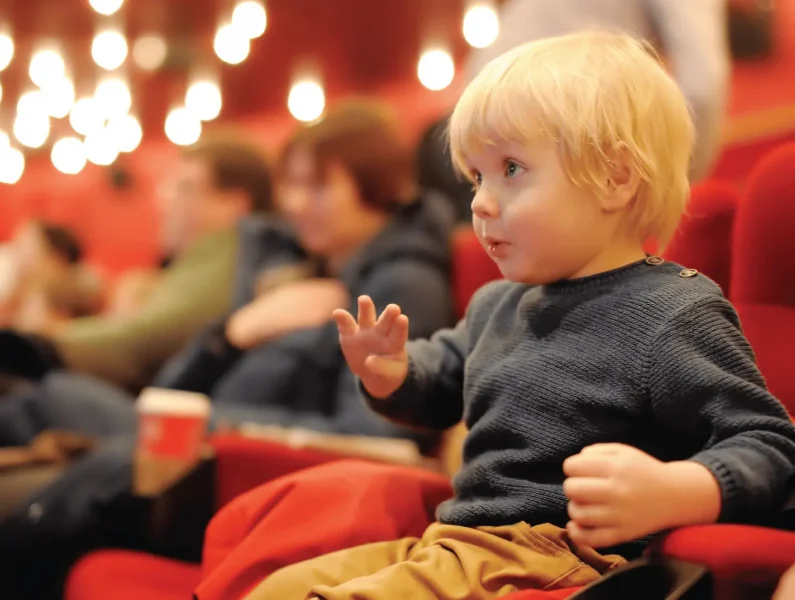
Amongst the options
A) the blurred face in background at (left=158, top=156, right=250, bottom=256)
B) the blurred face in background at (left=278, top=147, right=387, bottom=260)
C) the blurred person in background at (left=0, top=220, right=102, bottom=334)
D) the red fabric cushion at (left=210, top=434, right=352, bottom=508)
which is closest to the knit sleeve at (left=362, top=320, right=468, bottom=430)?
the red fabric cushion at (left=210, top=434, right=352, bottom=508)

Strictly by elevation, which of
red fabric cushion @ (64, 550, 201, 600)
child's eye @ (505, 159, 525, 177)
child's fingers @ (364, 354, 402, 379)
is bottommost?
red fabric cushion @ (64, 550, 201, 600)

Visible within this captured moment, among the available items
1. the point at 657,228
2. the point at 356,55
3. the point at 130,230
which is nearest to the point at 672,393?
the point at 657,228

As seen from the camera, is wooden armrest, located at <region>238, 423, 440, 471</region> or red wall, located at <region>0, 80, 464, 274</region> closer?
wooden armrest, located at <region>238, 423, 440, 471</region>

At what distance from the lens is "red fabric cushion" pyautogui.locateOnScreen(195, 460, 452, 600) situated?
0.94 m

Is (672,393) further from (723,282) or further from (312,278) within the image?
(312,278)

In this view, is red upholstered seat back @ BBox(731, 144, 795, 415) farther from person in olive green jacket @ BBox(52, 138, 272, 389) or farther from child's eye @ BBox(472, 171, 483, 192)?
person in olive green jacket @ BBox(52, 138, 272, 389)

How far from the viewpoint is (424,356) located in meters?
1.09

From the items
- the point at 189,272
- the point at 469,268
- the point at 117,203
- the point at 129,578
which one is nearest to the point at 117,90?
the point at 117,203

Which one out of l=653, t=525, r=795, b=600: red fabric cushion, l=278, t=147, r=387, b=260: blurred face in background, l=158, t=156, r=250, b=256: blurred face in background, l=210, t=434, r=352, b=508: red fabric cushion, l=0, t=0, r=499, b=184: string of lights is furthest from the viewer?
l=0, t=0, r=499, b=184: string of lights

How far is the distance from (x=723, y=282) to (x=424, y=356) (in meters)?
0.41

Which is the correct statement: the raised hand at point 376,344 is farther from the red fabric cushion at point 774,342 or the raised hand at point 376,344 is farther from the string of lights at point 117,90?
the string of lights at point 117,90

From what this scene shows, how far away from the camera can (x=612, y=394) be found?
2.87ft

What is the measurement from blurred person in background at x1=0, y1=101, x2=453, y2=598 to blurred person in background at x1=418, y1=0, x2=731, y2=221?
0.97 ft

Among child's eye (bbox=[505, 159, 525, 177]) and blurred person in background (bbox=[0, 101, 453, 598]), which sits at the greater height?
child's eye (bbox=[505, 159, 525, 177])
